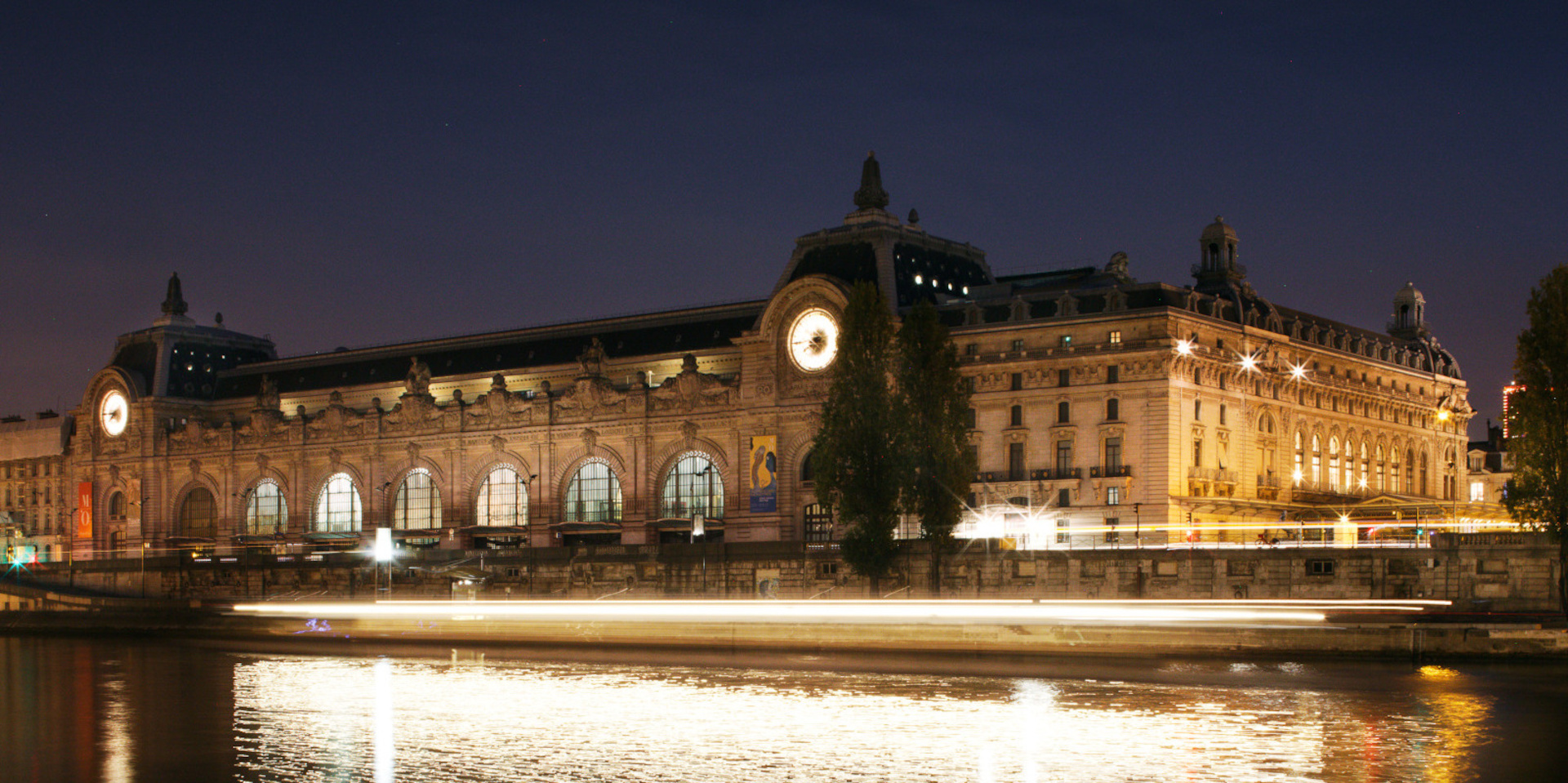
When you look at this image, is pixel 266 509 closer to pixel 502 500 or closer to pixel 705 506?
pixel 502 500

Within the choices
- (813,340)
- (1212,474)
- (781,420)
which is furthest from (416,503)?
(1212,474)

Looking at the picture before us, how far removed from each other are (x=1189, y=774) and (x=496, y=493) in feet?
329

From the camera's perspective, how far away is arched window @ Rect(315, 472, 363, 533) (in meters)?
146

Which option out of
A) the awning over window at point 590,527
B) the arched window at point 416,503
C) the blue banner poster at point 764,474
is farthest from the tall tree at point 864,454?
the arched window at point 416,503

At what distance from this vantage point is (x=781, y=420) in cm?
12050

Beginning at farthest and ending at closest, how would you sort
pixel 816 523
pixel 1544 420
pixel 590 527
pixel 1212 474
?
1. pixel 590 527
2. pixel 816 523
3. pixel 1212 474
4. pixel 1544 420

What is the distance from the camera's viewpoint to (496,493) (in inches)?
5404

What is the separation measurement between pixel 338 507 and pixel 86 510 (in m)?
32.3

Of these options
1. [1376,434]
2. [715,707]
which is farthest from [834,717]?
[1376,434]

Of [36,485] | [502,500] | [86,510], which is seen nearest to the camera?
[502,500]

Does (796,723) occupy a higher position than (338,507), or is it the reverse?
(338,507)

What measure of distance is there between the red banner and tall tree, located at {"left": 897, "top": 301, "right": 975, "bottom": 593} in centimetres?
9951

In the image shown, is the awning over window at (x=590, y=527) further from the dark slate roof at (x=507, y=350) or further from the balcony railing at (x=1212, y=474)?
the balcony railing at (x=1212, y=474)

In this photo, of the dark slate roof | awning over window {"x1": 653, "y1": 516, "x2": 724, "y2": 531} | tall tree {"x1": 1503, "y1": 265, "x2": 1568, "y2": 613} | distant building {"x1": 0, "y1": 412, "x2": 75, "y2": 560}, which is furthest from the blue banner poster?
distant building {"x1": 0, "y1": 412, "x2": 75, "y2": 560}
